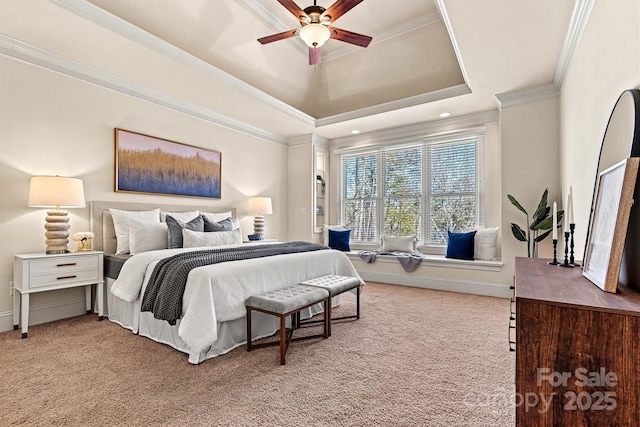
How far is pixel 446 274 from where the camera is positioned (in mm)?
4551

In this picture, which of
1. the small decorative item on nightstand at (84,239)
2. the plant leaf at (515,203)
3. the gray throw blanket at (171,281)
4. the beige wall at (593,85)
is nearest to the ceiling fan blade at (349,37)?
the beige wall at (593,85)

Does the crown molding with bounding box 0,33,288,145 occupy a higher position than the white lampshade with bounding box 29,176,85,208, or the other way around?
the crown molding with bounding box 0,33,288,145

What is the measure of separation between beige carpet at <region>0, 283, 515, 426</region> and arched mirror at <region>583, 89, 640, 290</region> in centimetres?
92

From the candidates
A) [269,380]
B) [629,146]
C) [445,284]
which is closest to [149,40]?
[269,380]

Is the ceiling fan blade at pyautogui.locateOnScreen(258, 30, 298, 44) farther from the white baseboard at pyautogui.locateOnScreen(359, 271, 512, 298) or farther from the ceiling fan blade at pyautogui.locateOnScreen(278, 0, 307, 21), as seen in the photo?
the white baseboard at pyautogui.locateOnScreen(359, 271, 512, 298)

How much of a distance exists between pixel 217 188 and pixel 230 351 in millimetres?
2841

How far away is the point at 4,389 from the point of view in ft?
6.06

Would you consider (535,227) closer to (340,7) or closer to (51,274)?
(340,7)

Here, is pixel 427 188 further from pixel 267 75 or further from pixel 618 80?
pixel 618 80

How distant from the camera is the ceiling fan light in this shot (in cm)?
273

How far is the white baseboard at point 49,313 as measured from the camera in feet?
9.26

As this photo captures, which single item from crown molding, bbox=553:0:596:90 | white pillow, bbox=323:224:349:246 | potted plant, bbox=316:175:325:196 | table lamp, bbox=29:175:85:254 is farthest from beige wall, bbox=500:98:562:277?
table lamp, bbox=29:175:85:254

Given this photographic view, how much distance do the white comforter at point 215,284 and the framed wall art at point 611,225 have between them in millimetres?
2065

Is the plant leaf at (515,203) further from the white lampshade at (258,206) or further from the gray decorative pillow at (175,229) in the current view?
the gray decorative pillow at (175,229)
